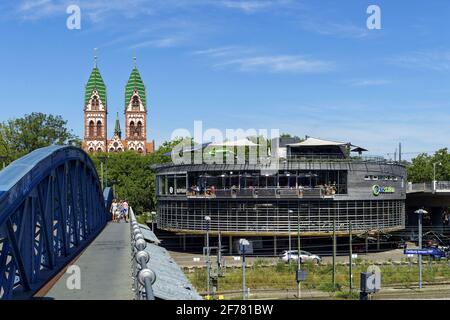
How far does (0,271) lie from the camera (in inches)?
350

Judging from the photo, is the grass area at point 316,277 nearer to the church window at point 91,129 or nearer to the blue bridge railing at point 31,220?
the blue bridge railing at point 31,220

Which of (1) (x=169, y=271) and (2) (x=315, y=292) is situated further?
(2) (x=315, y=292)

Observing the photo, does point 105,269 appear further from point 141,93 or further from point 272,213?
point 141,93

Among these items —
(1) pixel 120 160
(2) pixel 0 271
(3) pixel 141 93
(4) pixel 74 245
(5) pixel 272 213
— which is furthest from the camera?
(3) pixel 141 93

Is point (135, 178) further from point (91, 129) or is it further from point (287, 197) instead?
point (91, 129)

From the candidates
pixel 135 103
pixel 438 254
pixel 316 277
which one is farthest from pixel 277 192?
pixel 135 103

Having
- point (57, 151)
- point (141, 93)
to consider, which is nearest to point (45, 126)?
point (57, 151)

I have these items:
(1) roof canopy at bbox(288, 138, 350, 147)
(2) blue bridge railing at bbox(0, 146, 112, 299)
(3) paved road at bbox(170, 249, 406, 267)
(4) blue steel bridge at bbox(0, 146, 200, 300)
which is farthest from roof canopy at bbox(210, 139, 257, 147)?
(2) blue bridge railing at bbox(0, 146, 112, 299)

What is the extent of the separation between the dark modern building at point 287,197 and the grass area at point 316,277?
29.4 feet

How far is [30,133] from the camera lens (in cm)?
7050

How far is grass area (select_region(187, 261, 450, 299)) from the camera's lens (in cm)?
4006

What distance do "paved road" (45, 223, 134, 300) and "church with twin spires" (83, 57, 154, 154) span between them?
13449 centimetres
